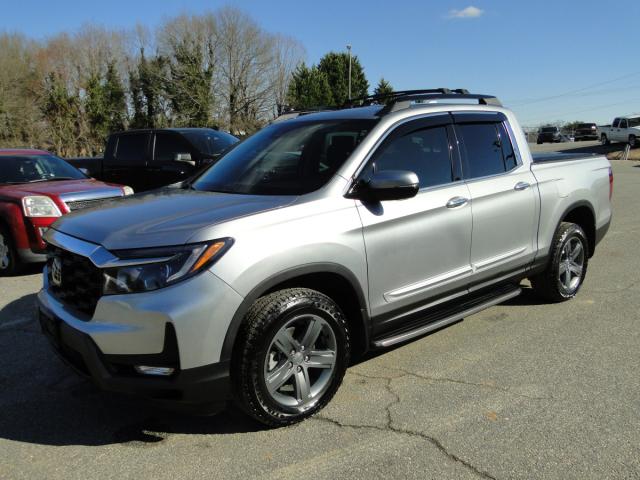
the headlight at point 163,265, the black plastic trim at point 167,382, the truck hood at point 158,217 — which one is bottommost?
the black plastic trim at point 167,382

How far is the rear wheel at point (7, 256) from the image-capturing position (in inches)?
260

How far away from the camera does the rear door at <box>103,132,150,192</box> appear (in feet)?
33.1

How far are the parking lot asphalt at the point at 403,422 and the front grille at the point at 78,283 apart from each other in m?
0.75

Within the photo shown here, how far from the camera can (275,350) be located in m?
3.02

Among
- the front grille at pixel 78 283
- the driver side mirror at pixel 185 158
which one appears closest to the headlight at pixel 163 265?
the front grille at pixel 78 283

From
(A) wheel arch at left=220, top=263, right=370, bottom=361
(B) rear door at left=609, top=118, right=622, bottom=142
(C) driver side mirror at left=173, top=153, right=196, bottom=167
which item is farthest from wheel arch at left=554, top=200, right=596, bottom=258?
(B) rear door at left=609, top=118, right=622, bottom=142

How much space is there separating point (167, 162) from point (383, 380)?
7.22m

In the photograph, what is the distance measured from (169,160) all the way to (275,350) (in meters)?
7.44

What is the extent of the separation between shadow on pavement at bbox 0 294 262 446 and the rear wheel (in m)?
2.97

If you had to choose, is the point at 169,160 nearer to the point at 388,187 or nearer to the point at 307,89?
the point at 388,187

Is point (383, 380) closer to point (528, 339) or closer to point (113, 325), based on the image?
point (528, 339)

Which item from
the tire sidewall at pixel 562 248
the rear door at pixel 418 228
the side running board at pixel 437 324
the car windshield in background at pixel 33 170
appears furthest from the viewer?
the car windshield in background at pixel 33 170

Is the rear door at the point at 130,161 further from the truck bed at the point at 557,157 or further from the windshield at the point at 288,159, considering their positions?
the truck bed at the point at 557,157

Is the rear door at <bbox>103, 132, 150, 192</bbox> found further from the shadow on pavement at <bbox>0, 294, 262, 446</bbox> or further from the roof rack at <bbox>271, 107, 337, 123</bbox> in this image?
the shadow on pavement at <bbox>0, 294, 262, 446</bbox>
